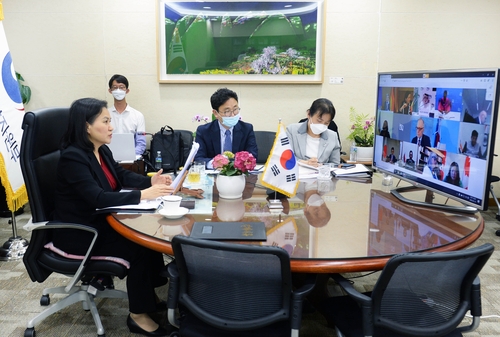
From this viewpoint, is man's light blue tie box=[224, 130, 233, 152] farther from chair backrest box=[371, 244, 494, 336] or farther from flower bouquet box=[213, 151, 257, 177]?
chair backrest box=[371, 244, 494, 336]

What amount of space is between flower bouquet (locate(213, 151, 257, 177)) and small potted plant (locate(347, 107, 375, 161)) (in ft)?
8.07

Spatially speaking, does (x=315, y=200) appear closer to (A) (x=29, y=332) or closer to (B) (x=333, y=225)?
(B) (x=333, y=225)

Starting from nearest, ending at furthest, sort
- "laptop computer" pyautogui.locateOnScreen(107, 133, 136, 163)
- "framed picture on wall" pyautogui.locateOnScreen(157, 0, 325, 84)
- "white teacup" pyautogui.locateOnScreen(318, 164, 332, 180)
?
"white teacup" pyautogui.locateOnScreen(318, 164, 332, 180) → "laptop computer" pyautogui.locateOnScreen(107, 133, 136, 163) → "framed picture on wall" pyautogui.locateOnScreen(157, 0, 325, 84)

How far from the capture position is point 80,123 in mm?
2342

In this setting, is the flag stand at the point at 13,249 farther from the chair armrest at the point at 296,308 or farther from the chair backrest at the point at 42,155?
the chair armrest at the point at 296,308

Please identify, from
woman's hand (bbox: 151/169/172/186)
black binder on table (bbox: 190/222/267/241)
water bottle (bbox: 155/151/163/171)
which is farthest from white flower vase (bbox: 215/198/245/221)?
water bottle (bbox: 155/151/163/171)

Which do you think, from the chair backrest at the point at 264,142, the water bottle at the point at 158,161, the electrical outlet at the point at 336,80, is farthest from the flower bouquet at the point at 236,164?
the electrical outlet at the point at 336,80

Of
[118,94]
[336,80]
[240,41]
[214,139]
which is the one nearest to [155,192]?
[214,139]

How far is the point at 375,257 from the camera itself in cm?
164

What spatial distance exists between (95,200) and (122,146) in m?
2.03

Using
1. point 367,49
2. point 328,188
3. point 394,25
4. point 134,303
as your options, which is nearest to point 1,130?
point 134,303

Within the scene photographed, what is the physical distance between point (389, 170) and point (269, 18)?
2819 mm

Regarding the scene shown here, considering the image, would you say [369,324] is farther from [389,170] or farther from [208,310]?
[389,170]

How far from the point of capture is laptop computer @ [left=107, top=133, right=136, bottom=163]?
4.11 m
